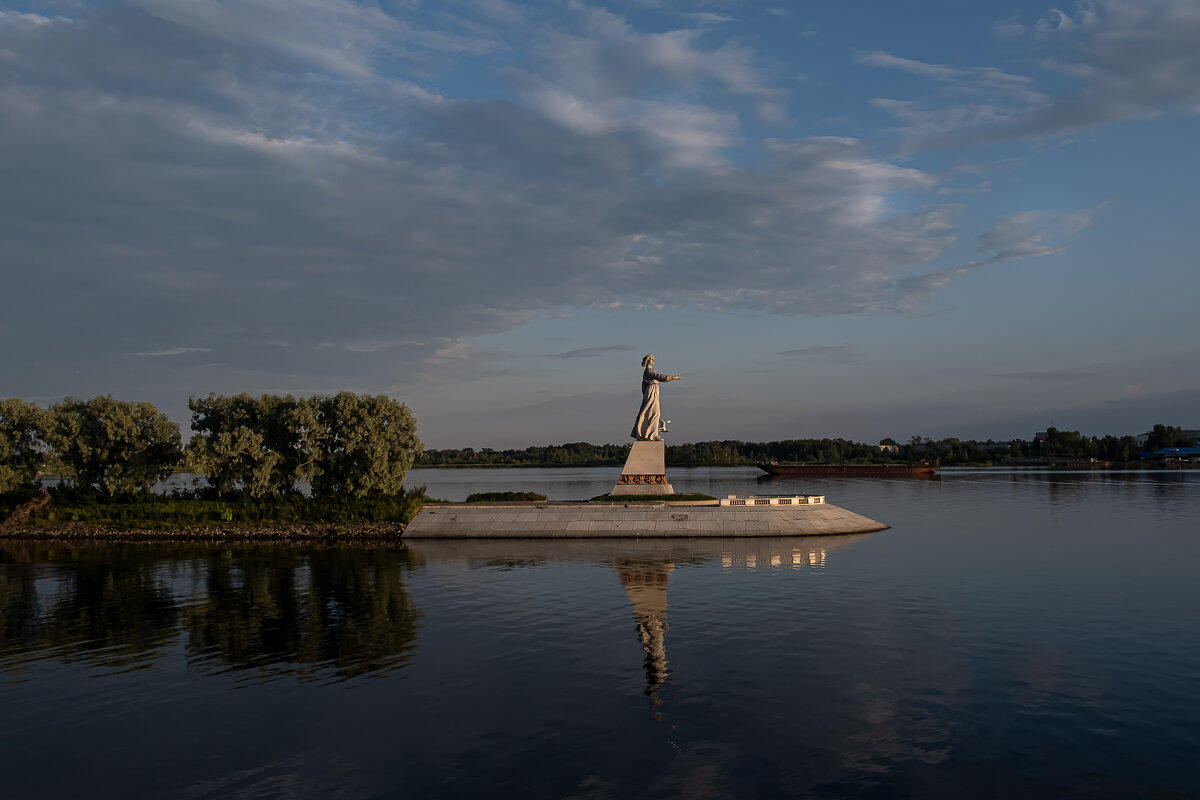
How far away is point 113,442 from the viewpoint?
232ft

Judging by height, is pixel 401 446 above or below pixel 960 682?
above

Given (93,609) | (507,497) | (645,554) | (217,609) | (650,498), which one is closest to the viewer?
(217,609)

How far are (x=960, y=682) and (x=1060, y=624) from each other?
10229 mm

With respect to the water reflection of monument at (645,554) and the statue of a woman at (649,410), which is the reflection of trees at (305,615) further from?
the statue of a woman at (649,410)

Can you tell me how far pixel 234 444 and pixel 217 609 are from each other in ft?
114

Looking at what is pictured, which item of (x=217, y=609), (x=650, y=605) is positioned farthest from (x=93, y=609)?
(x=650, y=605)

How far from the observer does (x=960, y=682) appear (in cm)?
2256

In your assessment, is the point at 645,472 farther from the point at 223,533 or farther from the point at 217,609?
the point at 217,609

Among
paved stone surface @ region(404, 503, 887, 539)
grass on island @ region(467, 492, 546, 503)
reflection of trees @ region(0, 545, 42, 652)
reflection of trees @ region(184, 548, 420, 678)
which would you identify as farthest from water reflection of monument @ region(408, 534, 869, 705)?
reflection of trees @ region(0, 545, 42, 652)

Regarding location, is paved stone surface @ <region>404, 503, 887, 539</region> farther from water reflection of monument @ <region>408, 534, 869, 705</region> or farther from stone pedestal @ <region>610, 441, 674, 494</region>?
stone pedestal @ <region>610, 441, 674, 494</region>

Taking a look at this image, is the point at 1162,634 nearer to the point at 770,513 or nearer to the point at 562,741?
the point at 562,741

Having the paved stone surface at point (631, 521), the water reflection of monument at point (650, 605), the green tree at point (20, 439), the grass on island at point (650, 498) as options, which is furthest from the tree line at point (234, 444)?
the water reflection of monument at point (650, 605)

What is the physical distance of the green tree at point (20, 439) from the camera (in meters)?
69.6

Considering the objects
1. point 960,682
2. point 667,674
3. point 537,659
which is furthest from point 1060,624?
point 537,659
